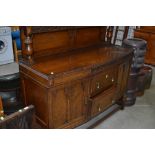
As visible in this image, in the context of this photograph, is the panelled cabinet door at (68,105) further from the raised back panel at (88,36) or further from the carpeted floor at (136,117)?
the raised back panel at (88,36)

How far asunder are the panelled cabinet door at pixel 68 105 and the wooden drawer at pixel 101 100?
0.15 metres

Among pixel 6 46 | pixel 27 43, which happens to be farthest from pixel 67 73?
pixel 6 46

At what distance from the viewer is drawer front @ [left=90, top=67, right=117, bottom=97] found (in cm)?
194

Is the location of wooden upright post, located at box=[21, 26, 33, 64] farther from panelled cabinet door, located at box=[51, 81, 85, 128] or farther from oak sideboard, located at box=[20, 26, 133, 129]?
panelled cabinet door, located at box=[51, 81, 85, 128]

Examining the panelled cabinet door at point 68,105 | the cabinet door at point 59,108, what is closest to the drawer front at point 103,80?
the panelled cabinet door at point 68,105

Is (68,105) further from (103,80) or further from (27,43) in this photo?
(27,43)

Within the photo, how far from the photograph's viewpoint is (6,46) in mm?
3781

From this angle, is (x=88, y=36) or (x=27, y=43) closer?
(x=27, y=43)

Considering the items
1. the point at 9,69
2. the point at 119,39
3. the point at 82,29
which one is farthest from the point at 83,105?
the point at 119,39

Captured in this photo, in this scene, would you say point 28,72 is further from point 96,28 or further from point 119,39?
point 119,39

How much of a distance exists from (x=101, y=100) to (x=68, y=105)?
49 centimetres

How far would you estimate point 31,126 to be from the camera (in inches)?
62.4

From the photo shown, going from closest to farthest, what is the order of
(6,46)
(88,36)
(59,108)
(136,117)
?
(59,108), (88,36), (136,117), (6,46)

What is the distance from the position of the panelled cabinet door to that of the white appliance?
2517mm
